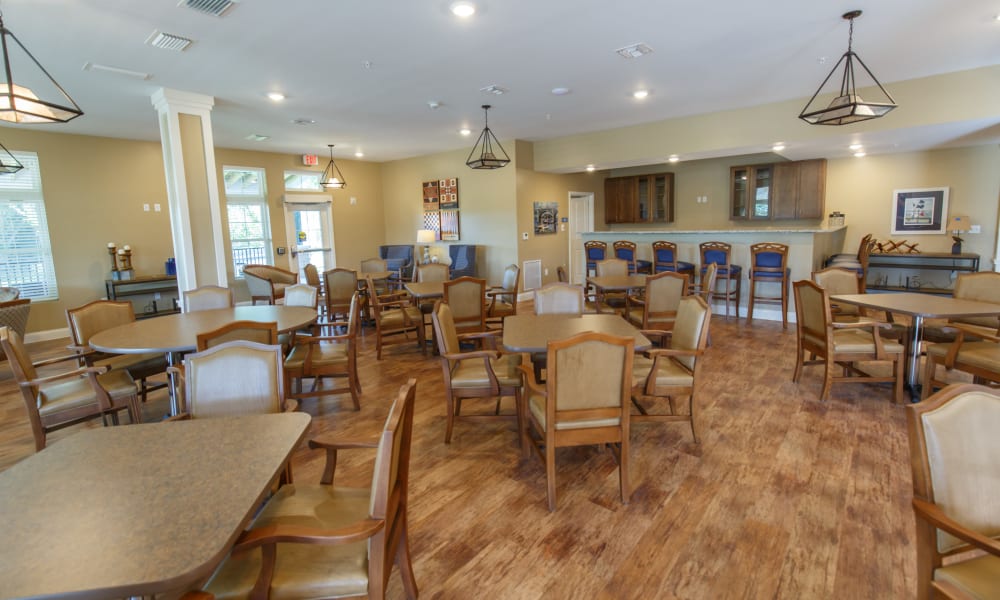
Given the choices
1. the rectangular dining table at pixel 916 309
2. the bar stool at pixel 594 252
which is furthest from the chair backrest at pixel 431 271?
the rectangular dining table at pixel 916 309

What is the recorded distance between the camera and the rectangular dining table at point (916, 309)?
3.46 metres

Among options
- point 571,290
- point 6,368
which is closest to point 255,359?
point 571,290

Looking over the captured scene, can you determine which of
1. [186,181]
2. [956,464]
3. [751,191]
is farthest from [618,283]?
[751,191]

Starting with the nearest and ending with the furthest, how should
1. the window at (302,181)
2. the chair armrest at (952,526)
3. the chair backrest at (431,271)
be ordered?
the chair armrest at (952,526), the chair backrest at (431,271), the window at (302,181)

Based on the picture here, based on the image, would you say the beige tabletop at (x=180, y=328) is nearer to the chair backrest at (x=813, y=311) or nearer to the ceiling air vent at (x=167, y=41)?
the ceiling air vent at (x=167, y=41)

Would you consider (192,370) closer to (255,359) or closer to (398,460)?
(255,359)

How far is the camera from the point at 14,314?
5.02 metres

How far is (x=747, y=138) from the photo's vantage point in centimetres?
640

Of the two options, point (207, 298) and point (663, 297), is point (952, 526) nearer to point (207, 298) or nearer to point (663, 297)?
point (663, 297)

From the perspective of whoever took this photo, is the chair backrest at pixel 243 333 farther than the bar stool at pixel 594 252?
No

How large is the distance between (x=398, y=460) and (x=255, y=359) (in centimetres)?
98

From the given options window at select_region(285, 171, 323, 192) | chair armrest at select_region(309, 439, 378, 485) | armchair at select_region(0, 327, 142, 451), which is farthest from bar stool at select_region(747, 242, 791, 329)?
window at select_region(285, 171, 323, 192)

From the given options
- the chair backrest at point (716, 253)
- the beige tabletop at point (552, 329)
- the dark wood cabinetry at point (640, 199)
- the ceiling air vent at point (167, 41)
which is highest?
the ceiling air vent at point (167, 41)

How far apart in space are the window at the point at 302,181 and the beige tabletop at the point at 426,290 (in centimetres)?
505
